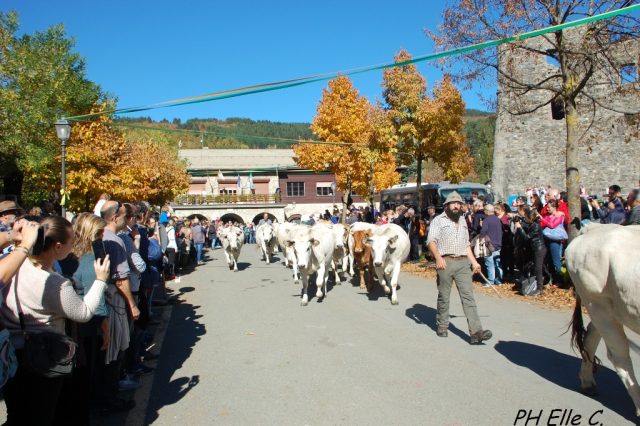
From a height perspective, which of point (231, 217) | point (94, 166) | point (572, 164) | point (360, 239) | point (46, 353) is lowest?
point (231, 217)

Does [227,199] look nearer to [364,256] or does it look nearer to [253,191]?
[253,191]

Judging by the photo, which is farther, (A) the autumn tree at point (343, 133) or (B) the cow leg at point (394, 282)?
(A) the autumn tree at point (343, 133)

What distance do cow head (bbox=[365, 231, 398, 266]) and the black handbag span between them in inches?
287

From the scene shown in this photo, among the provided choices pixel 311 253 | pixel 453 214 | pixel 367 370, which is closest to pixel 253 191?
pixel 311 253

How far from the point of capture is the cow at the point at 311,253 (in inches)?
421

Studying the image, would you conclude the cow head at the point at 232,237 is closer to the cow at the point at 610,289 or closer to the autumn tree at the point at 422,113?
the autumn tree at the point at 422,113

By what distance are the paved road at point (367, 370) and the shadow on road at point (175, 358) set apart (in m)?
0.02

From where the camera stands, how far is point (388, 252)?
10547 mm

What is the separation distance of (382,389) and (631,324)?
7.97 ft

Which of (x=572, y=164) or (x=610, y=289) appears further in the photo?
(x=572, y=164)

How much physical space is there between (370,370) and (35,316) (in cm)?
380

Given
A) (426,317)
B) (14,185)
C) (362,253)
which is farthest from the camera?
(14,185)

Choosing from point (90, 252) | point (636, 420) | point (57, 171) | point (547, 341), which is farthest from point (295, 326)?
point (57, 171)

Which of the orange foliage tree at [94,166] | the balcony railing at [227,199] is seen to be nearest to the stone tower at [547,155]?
the orange foliage tree at [94,166]
